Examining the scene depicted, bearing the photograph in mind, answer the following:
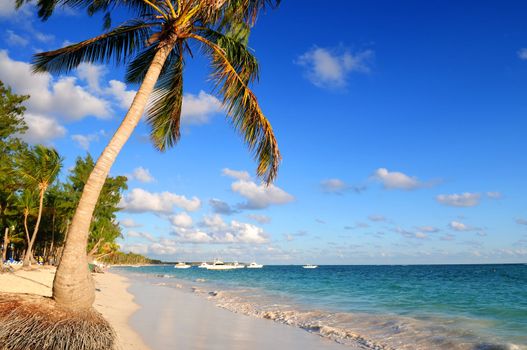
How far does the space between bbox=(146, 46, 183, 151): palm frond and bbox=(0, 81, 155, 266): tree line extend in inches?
603

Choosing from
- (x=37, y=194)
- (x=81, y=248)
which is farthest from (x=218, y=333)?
(x=37, y=194)

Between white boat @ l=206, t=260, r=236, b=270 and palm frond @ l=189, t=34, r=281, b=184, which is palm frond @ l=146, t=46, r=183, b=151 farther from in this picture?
white boat @ l=206, t=260, r=236, b=270

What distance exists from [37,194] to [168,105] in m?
31.2

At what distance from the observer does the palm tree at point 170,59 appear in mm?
6559

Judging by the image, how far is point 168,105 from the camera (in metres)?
9.38

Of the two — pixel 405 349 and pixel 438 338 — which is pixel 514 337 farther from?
pixel 405 349

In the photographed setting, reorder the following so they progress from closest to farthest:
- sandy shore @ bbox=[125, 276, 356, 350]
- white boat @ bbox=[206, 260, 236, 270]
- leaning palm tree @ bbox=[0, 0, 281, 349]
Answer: leaning palm tree @ bbox=[0, 0, 281, 349], sandy shore @ bbox=[125, 276, 356, 350], white boat @ bbox=[206, 260, 236, 270]

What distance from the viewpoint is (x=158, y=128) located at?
9539mm

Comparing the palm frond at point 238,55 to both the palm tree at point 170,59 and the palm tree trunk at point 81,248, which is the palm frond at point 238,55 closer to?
the palm tree at point 170,59

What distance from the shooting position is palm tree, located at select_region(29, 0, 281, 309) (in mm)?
6559

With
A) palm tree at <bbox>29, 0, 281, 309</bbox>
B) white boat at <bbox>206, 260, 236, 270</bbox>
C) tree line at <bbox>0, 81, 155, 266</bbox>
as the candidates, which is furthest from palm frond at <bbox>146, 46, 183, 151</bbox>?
white boat at <bbox>206, 260, 236, 270</bbox>

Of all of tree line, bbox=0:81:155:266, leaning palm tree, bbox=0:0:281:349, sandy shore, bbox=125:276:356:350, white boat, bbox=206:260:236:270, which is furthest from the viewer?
white boat, bbox=206:260:236:270

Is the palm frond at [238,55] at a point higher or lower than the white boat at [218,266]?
higher

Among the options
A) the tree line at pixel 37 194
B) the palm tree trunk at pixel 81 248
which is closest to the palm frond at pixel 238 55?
the palm tree trunk at pixel 81 248
